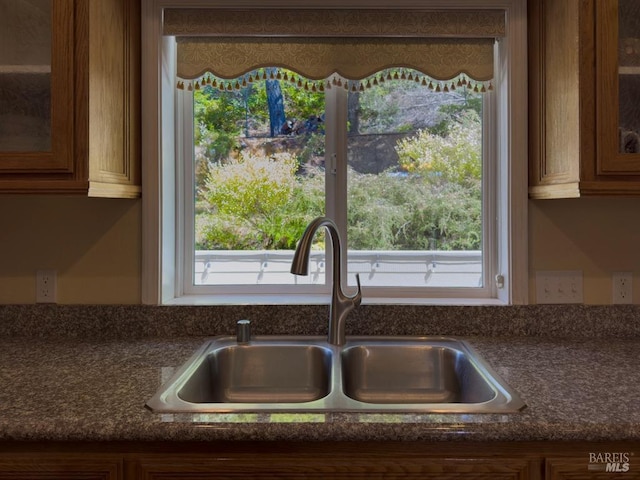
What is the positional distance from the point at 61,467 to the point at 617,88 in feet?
4.93

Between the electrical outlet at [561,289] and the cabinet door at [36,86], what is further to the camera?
the electrical outlet at [561,289]

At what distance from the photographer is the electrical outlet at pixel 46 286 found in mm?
1619

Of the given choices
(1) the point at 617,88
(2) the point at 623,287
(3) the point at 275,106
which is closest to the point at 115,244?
(3) the point at 275,106

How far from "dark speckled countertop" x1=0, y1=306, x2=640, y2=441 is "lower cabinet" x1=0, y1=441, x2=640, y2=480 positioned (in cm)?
4

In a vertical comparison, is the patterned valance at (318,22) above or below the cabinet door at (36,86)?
above

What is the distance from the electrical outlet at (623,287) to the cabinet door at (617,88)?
453 mm

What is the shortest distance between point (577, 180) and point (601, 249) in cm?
Result: 44

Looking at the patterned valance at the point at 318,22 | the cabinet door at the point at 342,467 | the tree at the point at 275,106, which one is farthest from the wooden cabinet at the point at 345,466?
the patterned valance at the point at 318,22

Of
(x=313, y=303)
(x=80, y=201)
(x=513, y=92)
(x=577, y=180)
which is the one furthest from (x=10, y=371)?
(x=513, y=92)

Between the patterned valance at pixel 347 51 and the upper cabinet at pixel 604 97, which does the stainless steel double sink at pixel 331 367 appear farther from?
the patterned valance at pixel 347 51

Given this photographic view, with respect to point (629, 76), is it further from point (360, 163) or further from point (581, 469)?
point (581, 469)

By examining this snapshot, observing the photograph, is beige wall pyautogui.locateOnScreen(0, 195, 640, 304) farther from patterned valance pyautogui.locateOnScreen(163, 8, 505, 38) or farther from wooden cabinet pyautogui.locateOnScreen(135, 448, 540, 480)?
wooden cabinet pyautogui.locateOnScreen(135, 448, 540, 480)

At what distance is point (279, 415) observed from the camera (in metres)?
0.97

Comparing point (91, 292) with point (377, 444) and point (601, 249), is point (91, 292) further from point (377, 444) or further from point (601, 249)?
point (601, 249)
